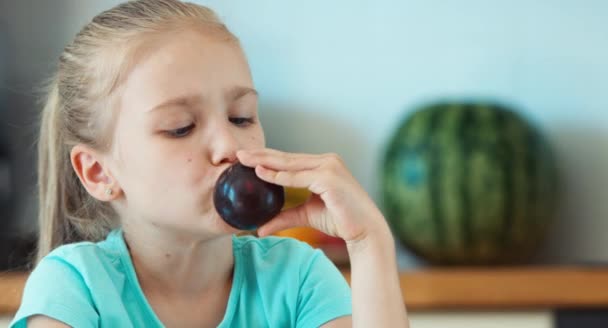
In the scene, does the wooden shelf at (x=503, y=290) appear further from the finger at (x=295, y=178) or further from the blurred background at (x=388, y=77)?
the finger at (x=295, y=178)

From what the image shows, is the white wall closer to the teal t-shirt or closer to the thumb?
the teal t-shirt

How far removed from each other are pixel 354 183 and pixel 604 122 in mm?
1552

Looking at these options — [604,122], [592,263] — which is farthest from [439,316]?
[604,122]

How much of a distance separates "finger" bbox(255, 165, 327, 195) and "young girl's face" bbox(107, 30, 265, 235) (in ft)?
0.15

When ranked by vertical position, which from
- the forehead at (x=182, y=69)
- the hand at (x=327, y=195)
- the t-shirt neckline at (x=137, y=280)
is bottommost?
the t-shirt neckline at (x=137, y=280)

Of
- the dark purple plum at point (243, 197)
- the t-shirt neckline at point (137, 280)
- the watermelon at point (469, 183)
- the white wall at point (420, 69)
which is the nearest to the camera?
the dark purple plum at point (243, 197)

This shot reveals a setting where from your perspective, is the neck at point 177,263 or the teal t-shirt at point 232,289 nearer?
the teal t-shirt at point 232,289

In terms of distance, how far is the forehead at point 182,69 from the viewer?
1116 mm

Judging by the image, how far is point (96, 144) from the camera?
4.05 ft

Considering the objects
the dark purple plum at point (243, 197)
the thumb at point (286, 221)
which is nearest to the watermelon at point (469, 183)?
the thumb at point (286, 221)

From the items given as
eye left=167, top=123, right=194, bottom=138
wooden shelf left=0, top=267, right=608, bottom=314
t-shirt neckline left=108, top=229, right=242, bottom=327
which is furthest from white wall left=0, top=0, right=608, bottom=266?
eye left=167, top=123, right=194, bottom=138

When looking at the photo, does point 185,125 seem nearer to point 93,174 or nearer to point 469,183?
point 93,174

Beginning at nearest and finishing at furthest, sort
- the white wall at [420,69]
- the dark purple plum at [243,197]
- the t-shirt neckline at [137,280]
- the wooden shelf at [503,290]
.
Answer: the dark purple plum at [243,197] < the t-shirt neckline at [137,280] < the wooden shelf at [503,290] < the white wall at [420,69]

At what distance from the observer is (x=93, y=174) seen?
1.26m
